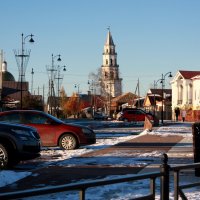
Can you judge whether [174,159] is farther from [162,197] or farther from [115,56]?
[115,56]

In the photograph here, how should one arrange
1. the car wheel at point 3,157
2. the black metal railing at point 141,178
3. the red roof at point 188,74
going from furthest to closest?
the red roof at point 188,74, the car wheel at point 3,157, the black metal railing at point 141,178

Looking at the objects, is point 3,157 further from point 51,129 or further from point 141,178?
point 141,178

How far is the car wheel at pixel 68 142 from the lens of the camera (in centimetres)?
1870

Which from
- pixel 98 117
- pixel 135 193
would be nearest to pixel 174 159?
pixel 135 193

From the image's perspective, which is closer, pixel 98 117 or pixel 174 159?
pixel 174 159

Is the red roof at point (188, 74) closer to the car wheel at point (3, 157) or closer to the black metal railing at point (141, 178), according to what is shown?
the car wheel at point (3, 157)

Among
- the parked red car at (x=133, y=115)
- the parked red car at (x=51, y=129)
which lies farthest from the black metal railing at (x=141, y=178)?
the parked red car at (x=133, y=115)

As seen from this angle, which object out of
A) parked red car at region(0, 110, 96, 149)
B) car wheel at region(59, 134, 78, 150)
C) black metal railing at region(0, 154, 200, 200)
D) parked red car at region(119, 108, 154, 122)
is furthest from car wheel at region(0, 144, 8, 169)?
parked red car at region(119, 108, 154, 122)

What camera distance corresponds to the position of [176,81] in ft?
301

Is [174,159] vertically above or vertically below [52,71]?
below

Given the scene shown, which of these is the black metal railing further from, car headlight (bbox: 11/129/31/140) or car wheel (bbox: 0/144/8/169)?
car headlight (bbox: 11/129/31/140)

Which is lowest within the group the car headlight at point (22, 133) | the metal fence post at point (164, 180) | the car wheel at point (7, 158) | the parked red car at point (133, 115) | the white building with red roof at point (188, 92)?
the car wheel at point (7, 158)

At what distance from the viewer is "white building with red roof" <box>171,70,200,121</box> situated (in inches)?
3182

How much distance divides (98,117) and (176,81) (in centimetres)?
1539
